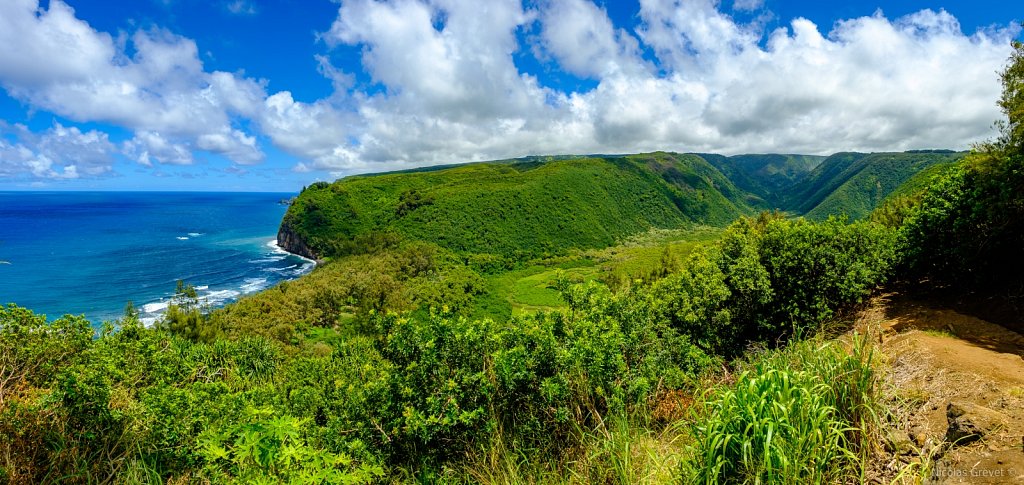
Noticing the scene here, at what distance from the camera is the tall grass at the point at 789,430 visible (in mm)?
3836

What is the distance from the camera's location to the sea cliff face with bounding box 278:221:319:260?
13512 cm

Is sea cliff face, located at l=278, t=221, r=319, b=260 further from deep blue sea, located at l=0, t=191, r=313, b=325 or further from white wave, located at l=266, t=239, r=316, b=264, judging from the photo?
deep blue sea, located at l=0, t=191, r=313, b=325

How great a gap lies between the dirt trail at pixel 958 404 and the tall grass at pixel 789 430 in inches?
18.0

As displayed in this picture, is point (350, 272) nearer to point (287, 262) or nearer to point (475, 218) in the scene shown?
point (287, 262)

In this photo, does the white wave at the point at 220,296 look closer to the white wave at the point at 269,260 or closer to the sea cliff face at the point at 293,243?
the white wave at the point at 269,260

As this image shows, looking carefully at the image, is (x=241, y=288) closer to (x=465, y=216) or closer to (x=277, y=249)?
(x=277, y=249)

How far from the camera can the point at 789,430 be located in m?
3.96

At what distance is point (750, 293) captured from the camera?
15.7 metres

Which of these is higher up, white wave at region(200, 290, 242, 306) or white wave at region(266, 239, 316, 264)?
white wave at region(266, 239, 316, 264)

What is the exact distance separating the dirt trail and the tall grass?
457mm

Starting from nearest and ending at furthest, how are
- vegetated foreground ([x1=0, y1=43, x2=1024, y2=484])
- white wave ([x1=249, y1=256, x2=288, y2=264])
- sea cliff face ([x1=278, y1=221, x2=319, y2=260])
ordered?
vegetated foreground ([x1=0, y1=43, x2=1024, y2=484]), white wave ([x1=249, y1=256, x2=288, y2=264]), sea cliff face ([x1=278, y1=221, x2=319, y2=260])

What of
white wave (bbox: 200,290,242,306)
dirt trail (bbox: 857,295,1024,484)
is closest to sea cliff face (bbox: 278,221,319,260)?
white wave (bbox: 200,290,242,306)

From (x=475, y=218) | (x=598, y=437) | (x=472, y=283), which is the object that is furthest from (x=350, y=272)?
(x=598, y=437)

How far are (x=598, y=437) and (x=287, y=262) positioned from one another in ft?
460
